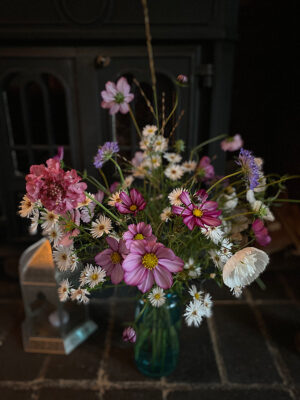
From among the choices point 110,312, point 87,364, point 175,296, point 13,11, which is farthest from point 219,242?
point 13,11

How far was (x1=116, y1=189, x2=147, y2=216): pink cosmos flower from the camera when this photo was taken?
56 cm

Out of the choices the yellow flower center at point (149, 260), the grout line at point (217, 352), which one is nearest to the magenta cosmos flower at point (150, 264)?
the yellow flower center at point (149, 260)

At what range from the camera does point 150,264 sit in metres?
0.51

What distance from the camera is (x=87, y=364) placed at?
0.99m

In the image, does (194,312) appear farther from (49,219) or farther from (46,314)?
(46,314)

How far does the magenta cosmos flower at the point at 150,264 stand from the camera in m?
0.51

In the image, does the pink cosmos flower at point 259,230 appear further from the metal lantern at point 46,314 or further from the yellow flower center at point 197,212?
the metal lantern at point 46,314

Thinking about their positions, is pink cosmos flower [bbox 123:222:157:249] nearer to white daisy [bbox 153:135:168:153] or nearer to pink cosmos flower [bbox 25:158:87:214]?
pink cosmos flower [bbox 25:158:87:214]

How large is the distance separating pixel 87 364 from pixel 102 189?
59 centimetres

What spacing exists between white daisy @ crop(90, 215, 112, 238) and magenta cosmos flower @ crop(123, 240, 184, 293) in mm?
96

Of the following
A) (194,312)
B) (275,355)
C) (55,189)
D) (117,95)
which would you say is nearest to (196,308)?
(194,312)

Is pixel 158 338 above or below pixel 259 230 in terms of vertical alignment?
below

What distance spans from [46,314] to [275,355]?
757 millimetres

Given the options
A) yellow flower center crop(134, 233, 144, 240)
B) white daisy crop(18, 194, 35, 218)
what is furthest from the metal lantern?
yellow flower center crop(134, 233, 144, 240)
